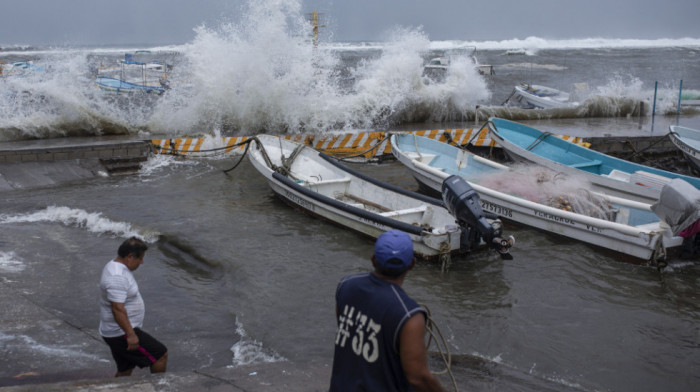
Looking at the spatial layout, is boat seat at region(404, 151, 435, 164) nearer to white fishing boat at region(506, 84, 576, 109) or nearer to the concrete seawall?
the concrete seawall

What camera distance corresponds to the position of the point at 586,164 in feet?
37.4

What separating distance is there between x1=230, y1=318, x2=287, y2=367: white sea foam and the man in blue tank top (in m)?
3.05

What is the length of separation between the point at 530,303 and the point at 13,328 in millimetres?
5737

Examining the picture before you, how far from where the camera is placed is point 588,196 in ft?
31.4

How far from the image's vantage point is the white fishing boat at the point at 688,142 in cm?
1253

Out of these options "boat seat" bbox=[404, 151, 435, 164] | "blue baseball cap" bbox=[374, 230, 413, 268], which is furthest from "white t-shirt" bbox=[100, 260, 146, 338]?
"boat seat" bbox=[404, 151, 435, 164]

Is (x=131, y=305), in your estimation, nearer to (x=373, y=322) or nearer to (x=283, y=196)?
(x=373, y=322)

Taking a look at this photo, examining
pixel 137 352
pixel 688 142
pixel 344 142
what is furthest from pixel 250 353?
pixel 688 142

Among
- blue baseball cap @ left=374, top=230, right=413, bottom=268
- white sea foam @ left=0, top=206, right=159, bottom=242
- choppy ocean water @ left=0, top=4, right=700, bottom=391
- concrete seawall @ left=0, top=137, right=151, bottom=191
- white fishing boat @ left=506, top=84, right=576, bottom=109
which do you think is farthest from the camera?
white fishing boat @ left=506, top=84, right=576, bottom=109

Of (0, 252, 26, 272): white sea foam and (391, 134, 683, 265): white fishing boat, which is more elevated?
(391, 134, 683, 265): white fishing boat

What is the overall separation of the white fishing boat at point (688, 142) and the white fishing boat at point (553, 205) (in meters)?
4.14

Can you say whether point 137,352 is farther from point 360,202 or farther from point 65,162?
point 65,162

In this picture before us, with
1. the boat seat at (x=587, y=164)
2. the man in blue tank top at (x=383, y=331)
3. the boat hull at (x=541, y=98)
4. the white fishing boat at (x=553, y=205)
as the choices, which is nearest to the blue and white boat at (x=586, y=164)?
the boat seat at (x=587, y=164)

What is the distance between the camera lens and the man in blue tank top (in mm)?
2496
